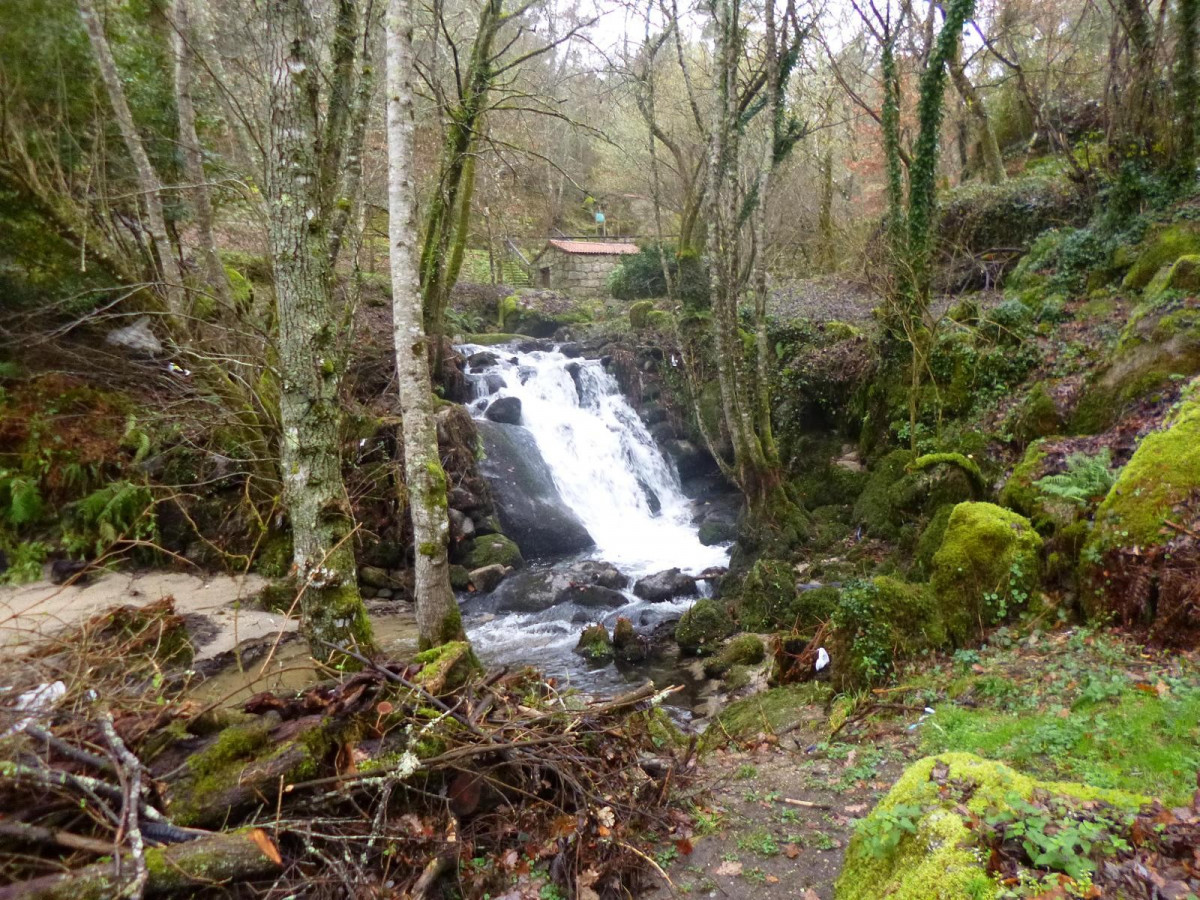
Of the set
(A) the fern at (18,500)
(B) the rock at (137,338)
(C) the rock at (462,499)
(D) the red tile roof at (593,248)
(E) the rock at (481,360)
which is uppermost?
(D) the red tile roof at (593,248)

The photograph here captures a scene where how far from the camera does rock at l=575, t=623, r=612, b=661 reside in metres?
8.56

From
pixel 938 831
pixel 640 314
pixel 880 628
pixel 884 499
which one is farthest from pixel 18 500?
pixel 640 314

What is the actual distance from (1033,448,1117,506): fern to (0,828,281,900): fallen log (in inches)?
247

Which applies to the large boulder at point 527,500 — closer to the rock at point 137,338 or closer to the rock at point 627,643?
the rock at point 627,643

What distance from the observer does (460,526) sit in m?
11.4

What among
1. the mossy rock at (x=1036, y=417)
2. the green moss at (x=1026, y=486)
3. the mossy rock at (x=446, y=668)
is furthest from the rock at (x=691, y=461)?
the mossy rock at (x=446, y=668)

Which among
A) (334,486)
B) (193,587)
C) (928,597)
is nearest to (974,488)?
(928,597)

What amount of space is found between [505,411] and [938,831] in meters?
13.2

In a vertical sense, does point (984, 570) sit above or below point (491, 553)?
above

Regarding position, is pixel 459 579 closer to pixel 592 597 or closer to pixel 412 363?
pixel 592 597

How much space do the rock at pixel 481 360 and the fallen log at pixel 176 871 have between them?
572 inches

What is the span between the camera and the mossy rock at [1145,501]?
15.6ft

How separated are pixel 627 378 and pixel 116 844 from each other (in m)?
15.1

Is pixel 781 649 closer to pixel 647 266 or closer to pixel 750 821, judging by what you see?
pixel 750 821
